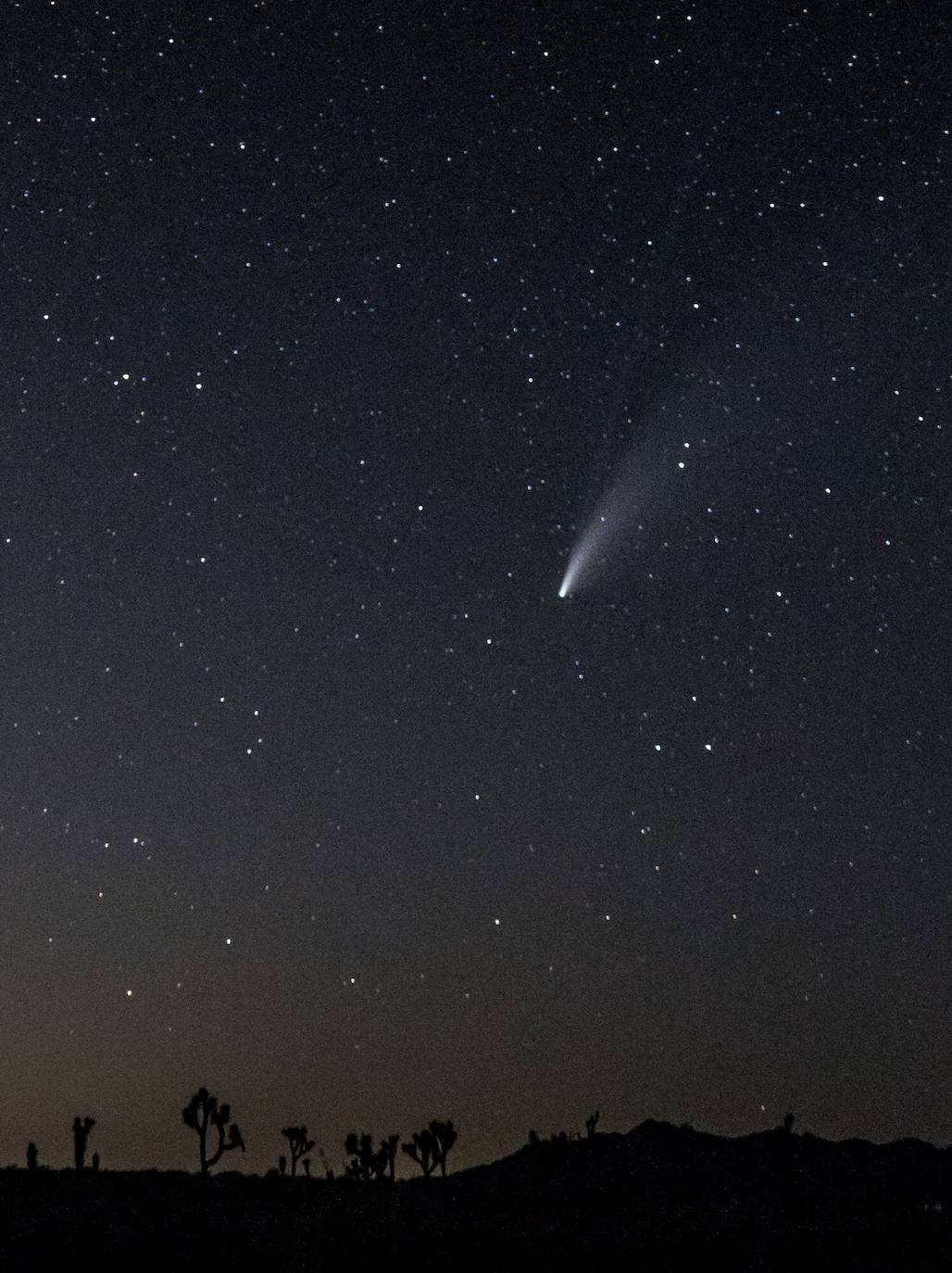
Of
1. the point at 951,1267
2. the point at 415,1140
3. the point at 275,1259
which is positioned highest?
the point at 415,1140

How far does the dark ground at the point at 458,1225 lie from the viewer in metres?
16.9

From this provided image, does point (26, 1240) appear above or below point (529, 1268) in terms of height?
above

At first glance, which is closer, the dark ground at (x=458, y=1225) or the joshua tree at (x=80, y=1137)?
the dark ground at (x=458, y=1225)

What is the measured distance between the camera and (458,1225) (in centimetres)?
2061

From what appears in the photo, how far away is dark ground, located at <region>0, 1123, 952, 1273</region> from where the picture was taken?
55.3 ft

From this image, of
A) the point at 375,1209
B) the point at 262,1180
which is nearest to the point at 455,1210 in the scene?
the point at 375,1209

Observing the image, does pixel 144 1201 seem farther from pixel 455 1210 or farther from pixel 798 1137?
pixel 798 1137

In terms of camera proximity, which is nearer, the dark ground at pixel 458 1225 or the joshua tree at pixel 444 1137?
the dark ground at pixel 458 1225

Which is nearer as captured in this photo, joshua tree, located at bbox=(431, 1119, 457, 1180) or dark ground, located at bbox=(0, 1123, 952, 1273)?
dark ground, located at bbox=(0, 1123, 952, 1273)

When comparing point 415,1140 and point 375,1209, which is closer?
point 375,1209

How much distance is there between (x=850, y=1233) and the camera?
19531 millimetres

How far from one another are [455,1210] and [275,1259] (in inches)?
321

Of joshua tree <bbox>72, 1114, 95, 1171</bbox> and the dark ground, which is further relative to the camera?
joshua tree <bbox>72, 1114, 95, 1171</bbox>

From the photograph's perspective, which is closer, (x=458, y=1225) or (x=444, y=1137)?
(x=458, y=1225)
